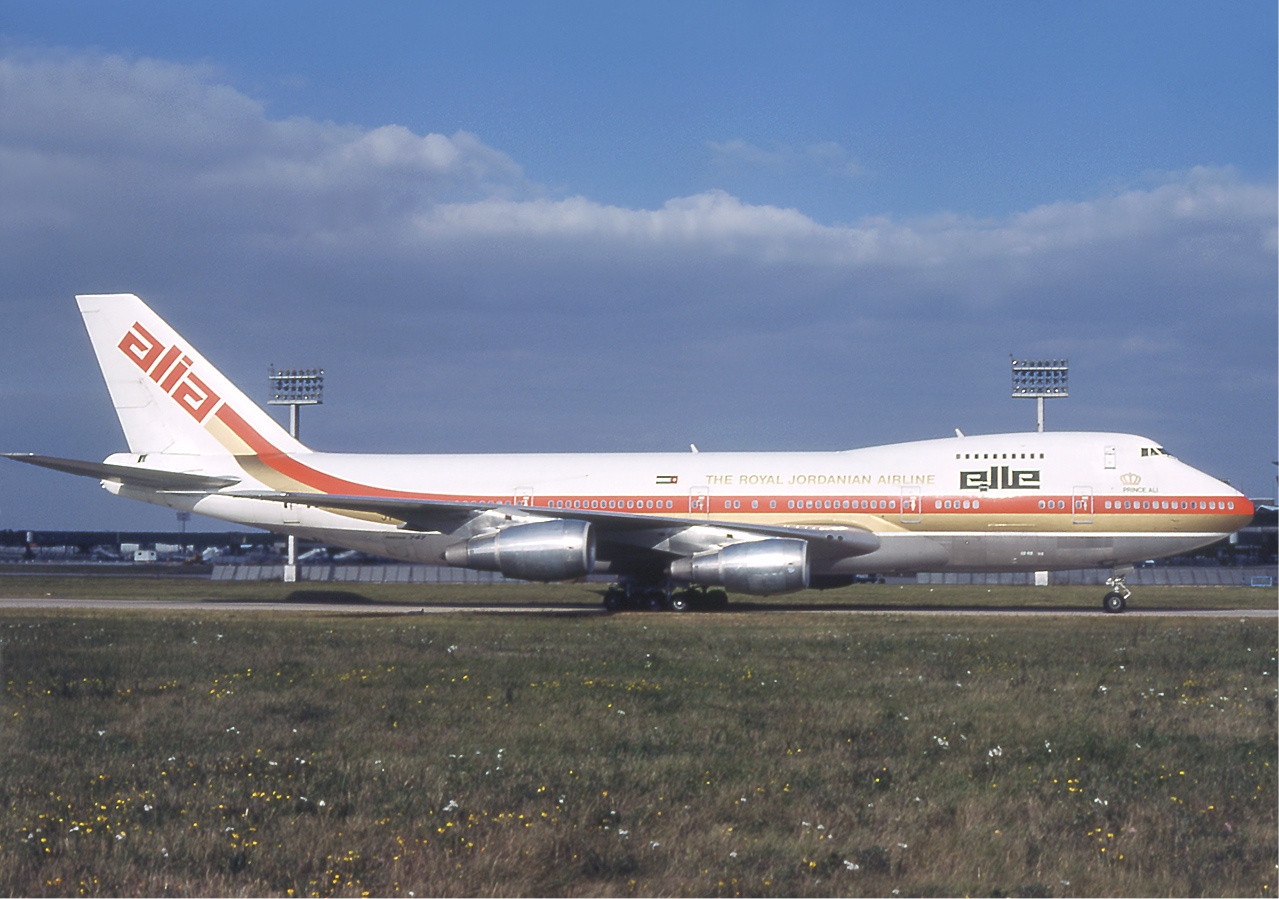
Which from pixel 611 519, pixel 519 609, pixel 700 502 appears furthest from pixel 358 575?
pixel 611 519

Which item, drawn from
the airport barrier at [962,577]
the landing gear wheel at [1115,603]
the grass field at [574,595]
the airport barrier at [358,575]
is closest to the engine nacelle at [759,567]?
the grass field at [574,595]

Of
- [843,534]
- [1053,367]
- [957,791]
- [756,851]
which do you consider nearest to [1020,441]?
[843,534]

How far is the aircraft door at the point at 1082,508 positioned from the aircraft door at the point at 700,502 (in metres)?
8.49

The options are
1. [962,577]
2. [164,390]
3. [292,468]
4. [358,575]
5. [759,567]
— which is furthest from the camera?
[962,577]

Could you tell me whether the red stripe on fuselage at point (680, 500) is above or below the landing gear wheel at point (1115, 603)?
above

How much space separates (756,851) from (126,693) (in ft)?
27.4

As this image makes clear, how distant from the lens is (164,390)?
3181 centimetres

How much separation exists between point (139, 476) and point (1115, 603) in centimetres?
2417

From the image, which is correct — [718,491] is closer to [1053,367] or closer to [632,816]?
[632,816]

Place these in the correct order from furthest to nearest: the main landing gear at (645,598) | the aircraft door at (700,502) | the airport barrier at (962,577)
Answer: the airport barrier at (962,577)
the main landing gear at (645,598)
the aircraft door at (700,502)

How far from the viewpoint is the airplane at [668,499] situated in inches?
1073

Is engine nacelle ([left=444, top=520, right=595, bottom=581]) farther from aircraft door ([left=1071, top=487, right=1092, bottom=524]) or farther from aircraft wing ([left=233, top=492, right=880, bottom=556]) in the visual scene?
aircraft door ([left=1071, top=487, right=1092, bottom=524])

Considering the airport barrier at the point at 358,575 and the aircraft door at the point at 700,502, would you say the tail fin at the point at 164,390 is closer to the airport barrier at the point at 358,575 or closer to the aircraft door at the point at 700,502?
the aircraft door at the point at 700,502

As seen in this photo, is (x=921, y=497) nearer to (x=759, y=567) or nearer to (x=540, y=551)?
(x=759, y=567)
